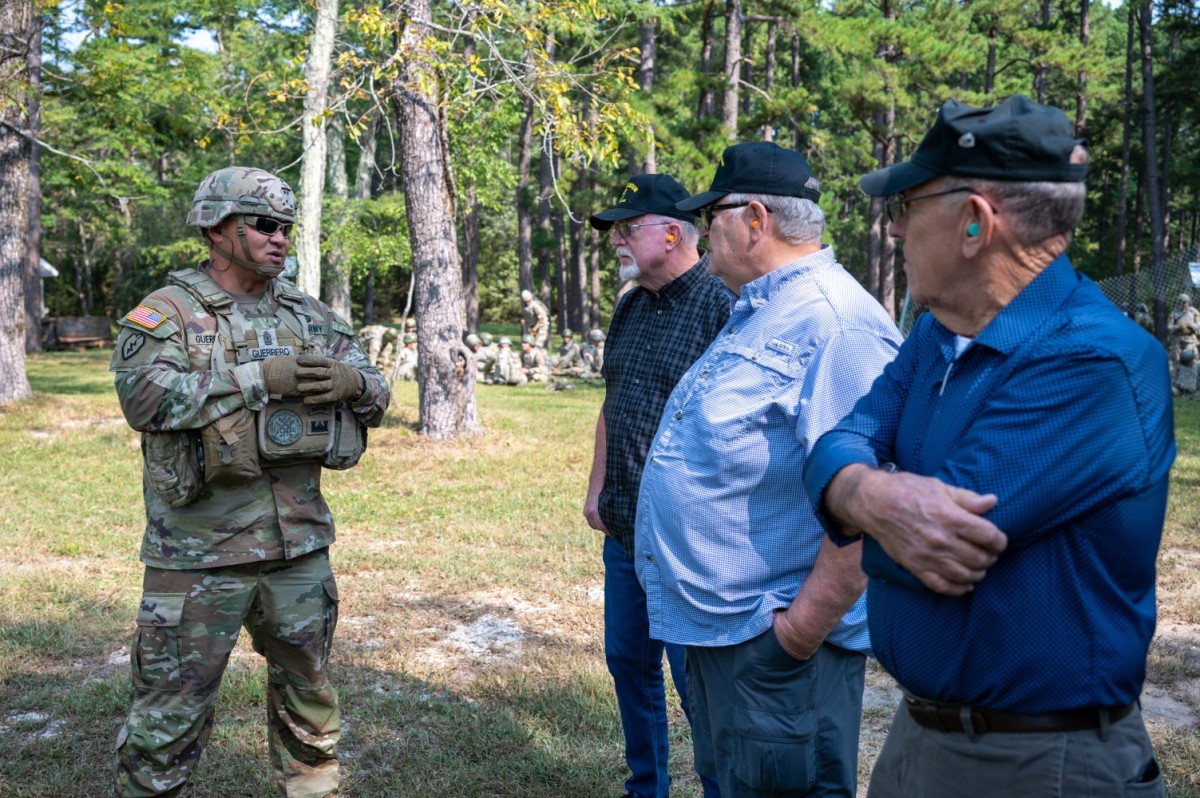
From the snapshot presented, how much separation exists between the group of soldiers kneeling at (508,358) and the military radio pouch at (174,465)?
1803 cm

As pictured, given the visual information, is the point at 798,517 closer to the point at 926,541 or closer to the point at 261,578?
the point at 926,541

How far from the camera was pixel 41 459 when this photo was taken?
35.3 feet

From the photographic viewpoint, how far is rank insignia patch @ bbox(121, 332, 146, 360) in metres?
3.32

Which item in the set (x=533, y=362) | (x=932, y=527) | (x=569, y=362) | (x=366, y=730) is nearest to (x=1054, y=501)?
(x=932, y=527)

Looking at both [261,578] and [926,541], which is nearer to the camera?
[926,541]

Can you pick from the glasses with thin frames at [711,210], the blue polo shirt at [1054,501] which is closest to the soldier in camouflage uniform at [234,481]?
the glasses with thin frames at [711,210]

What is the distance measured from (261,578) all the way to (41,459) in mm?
8644

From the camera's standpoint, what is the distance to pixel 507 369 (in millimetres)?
22578

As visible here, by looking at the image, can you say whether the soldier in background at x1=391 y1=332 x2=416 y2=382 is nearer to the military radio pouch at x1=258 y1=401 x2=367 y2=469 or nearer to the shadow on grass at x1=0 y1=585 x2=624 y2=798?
the shadow on grass at x1=0 y1=585 x2=624 y2=798

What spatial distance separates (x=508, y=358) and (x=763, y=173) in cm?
2027

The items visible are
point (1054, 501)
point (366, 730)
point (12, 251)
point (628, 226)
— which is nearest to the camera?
point (1054, 501)

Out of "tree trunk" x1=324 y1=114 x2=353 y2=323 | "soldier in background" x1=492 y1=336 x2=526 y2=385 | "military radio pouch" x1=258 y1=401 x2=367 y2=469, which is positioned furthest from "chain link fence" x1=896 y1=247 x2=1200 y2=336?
"military radio pouch" x1=258 y1=401 x2=367 y2=469

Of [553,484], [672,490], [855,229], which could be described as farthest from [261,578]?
[855,229]

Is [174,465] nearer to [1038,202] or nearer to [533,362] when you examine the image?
[1038,202]
